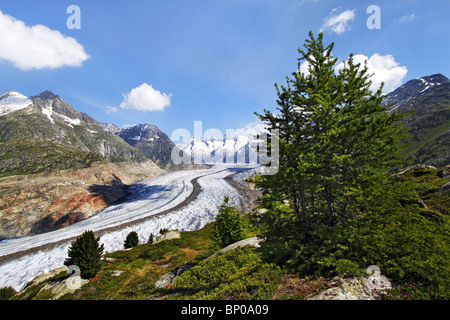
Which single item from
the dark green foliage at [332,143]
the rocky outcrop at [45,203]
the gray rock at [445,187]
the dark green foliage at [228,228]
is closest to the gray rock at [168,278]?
the dark green foliage at [228,228]

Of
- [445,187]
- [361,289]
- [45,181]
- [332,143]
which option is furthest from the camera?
[45,181]

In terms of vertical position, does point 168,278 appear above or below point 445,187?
below

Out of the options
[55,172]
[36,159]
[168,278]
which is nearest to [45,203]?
[55,172]

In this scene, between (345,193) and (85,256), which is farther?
(85,256)

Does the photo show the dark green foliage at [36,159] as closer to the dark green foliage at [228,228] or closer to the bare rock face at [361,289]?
the dark green foliage at [228,228]

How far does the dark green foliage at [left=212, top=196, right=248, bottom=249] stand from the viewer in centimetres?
2131

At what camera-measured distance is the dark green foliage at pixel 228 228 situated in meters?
21.3

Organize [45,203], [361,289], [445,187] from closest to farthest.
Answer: [361,289], [445,187], [45,203]

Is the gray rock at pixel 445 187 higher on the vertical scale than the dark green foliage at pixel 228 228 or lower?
higher

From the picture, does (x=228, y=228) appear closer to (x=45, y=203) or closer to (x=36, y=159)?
(x=45, y=203)

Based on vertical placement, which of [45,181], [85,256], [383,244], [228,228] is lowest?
[85,256]

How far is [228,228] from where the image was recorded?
21.6 meters

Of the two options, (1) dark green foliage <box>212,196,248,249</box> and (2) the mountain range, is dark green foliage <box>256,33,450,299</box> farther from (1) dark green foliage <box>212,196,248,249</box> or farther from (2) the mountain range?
(1) dark green foliage <box>212,196,248,249</box>
